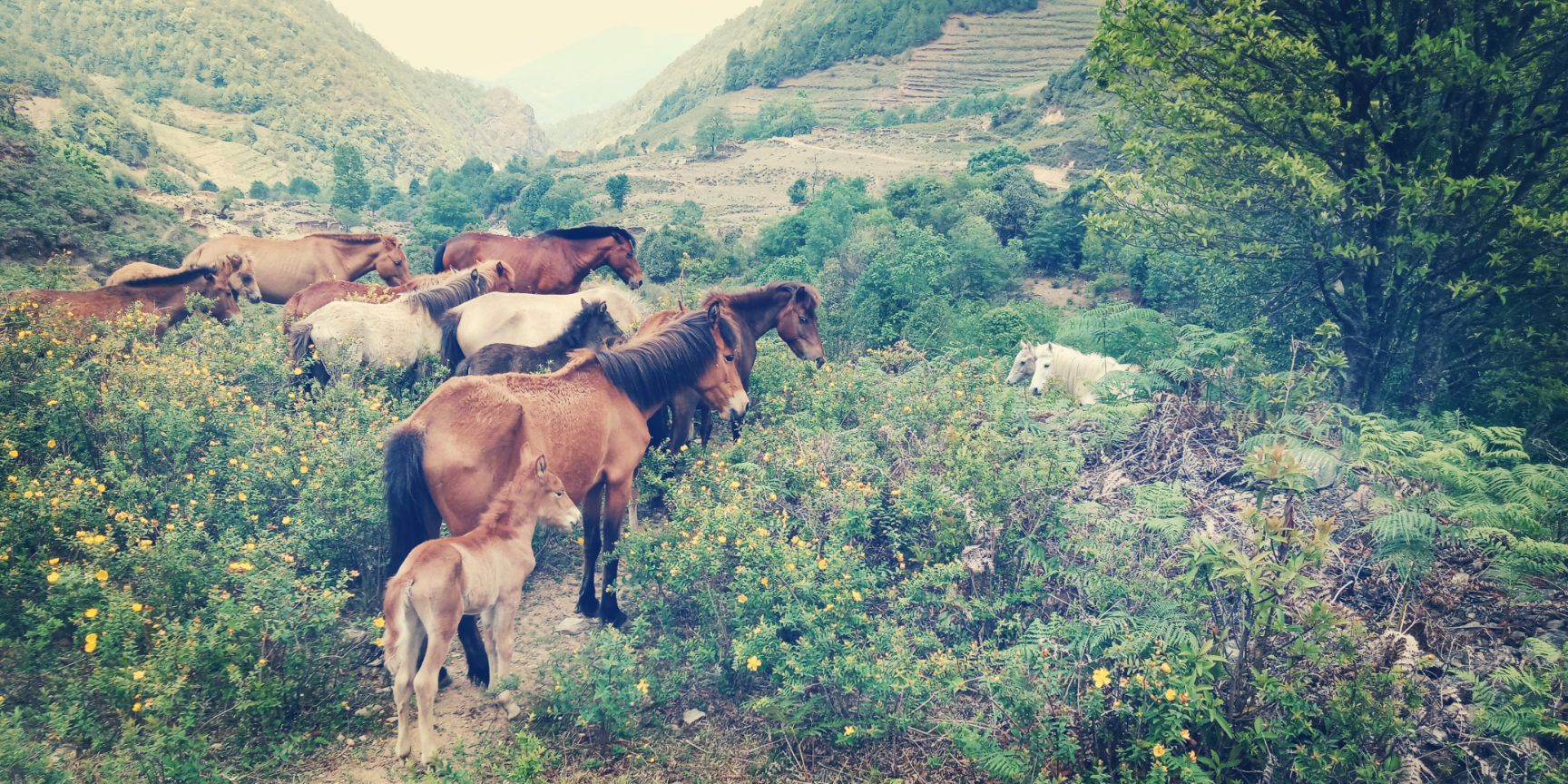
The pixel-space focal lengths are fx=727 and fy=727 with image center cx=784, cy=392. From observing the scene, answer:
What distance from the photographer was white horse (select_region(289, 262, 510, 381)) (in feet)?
27.4

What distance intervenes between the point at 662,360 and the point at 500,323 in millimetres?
2995

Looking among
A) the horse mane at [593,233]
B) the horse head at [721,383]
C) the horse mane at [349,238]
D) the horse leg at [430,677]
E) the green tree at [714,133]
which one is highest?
the green tree at [714,133]

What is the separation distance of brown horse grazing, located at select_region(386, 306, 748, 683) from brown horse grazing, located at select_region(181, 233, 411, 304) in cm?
923

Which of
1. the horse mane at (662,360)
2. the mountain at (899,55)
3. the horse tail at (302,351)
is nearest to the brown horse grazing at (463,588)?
the horse mane at (662,360)

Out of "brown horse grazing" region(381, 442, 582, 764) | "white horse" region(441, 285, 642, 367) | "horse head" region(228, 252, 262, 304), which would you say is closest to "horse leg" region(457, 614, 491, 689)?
"brown horse grazing" region(381, 442, 582, 764)

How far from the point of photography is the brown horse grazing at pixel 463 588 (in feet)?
14.2

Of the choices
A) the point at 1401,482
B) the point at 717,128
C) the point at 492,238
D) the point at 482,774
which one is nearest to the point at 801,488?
the point at 482,774

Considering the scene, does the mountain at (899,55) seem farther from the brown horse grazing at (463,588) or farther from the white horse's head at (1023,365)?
the brown horse grazing at (463,588)

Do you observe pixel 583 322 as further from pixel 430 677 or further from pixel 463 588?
pixel 430 677

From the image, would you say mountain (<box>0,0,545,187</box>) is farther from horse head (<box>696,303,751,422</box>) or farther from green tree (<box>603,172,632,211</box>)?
horse head (<box>696,303,751,422</box>)

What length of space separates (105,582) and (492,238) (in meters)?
9.34

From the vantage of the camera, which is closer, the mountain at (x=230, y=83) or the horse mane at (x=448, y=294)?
the horse mane at (x=448, y=294)

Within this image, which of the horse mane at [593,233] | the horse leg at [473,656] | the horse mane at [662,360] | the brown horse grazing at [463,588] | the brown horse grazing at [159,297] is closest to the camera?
the brown horse grazing at [463,588]

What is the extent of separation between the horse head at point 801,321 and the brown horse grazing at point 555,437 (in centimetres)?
194
